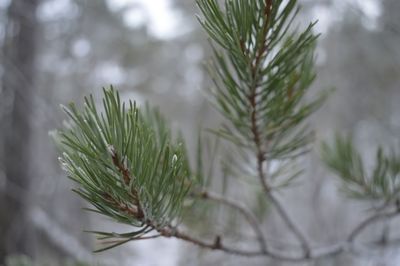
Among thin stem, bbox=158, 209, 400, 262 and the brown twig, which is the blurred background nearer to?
thin stem, bbox=158, 209, 400, 262

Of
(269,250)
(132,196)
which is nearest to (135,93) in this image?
(269,250)

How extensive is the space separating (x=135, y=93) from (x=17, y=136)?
431 centimetres

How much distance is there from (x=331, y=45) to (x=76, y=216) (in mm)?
2978

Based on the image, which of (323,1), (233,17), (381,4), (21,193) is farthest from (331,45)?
(233,17)

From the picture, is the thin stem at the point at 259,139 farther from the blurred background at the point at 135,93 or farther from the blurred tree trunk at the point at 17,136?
the blurred tree trunk at the point at 17,136

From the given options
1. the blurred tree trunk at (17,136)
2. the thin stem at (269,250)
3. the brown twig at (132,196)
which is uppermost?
the blurred tree trunk at (17,136)

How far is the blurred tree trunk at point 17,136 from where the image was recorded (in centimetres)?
191

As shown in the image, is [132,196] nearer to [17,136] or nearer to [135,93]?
[17,136]

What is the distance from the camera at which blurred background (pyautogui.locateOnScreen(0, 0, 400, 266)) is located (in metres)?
1.73

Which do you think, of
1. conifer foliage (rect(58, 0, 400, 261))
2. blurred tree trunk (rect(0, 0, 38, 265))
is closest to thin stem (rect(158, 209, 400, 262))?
conifer foliage (rect(58, 0, 400, 261))

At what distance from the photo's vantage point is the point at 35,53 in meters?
2.09

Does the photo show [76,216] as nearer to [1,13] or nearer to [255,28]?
[1,13]

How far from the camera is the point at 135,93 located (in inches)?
250

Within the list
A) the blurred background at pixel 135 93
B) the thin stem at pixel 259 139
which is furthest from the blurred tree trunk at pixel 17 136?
the thin stem at pixel 259 139
